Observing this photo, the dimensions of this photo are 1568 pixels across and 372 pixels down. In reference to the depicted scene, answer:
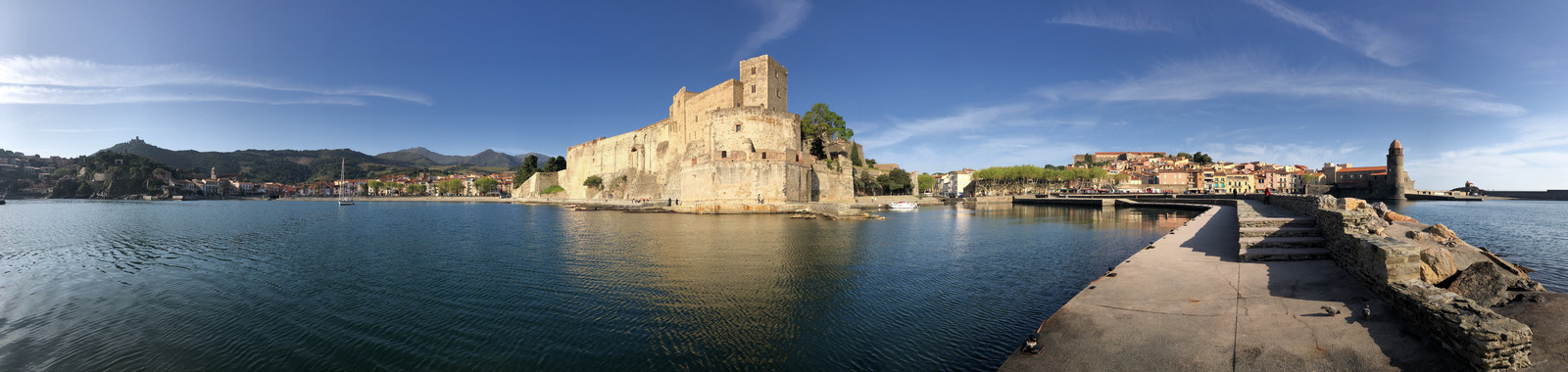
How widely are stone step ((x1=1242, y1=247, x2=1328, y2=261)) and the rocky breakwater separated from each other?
0.52 ft

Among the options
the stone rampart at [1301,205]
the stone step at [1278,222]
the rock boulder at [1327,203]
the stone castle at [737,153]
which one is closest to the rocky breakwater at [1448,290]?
the stone step at [1278,222]

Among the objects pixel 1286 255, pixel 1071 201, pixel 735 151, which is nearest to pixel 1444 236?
pixel 1286 255

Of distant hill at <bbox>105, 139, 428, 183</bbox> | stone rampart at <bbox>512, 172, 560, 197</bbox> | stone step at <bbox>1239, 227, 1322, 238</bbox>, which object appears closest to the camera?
stone step at <bbox>1239, 227, 1322, 238</bbox>

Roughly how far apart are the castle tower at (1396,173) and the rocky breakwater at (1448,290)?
230 feet

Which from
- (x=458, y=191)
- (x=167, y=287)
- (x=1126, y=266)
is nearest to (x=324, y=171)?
(x=458, y=191)


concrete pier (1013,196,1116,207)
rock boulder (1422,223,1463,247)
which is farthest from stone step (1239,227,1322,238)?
concrete pier (1013,196,1116,207)

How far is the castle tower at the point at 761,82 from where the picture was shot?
35.7 m

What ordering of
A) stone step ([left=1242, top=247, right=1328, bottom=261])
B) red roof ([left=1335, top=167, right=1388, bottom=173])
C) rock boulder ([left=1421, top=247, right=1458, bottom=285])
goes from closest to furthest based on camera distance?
rock boulder ([left=1421, top=247, right=1458, bottom=285]) → stone step ([left=1242, top=247, right=1328, bottom=261]) → red roof ([left=1335, top=167, right=1388, bottom=173])

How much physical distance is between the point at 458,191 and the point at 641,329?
108754 millimetres

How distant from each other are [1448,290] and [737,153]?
92.7ft

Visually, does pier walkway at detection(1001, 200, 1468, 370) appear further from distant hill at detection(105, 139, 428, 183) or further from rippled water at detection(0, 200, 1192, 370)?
distant hill at detection(105, 139, 428, 183)

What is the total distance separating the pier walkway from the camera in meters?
3.53

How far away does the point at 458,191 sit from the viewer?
319ft

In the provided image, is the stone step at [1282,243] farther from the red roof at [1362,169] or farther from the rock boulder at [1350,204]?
the red roof at [1362,169]
